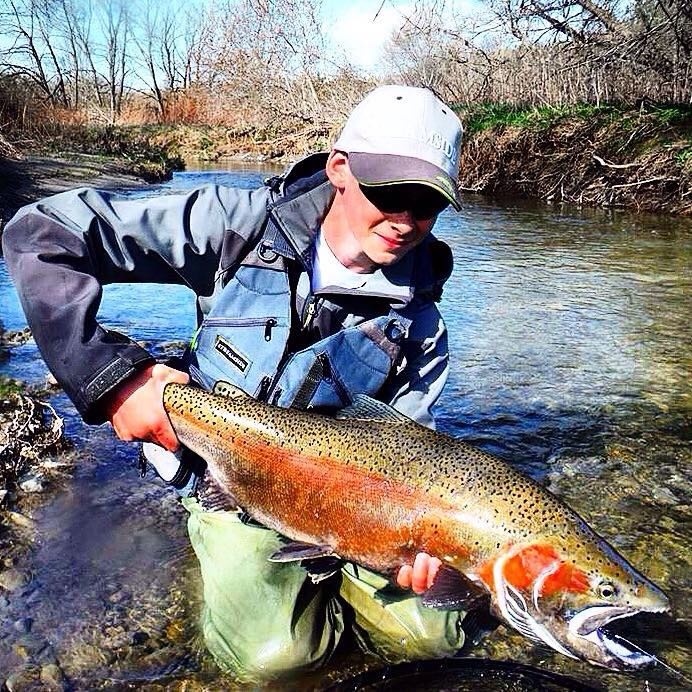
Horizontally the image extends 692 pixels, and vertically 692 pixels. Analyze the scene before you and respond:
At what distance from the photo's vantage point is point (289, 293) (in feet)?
8.84

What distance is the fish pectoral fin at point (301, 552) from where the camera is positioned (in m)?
2.27

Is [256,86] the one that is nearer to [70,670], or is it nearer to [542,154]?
[542,154]

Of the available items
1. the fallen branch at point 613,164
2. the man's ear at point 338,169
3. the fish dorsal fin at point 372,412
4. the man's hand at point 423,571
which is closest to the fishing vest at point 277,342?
the man's ear at point 338,169

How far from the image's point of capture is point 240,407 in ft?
7.70

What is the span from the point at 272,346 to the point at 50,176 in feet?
49.9

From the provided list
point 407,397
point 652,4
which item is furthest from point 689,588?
point 652,4

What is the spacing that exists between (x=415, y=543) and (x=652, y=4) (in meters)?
14.2

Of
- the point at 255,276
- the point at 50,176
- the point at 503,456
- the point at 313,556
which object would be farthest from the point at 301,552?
the point at 50,176

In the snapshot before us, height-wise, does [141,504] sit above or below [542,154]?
below

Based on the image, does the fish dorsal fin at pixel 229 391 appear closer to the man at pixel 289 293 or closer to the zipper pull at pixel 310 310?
the man at pixel 289 293

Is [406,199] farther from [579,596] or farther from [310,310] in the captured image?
[579,596]

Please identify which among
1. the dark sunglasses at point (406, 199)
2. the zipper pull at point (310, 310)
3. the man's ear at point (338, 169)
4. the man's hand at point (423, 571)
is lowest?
the man's hand at point (423, 571)

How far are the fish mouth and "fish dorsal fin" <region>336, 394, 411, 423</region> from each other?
697mm

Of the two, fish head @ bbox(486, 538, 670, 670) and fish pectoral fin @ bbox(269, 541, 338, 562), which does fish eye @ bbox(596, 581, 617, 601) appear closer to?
fish head @ bbox(486, 538, 670, 670)
